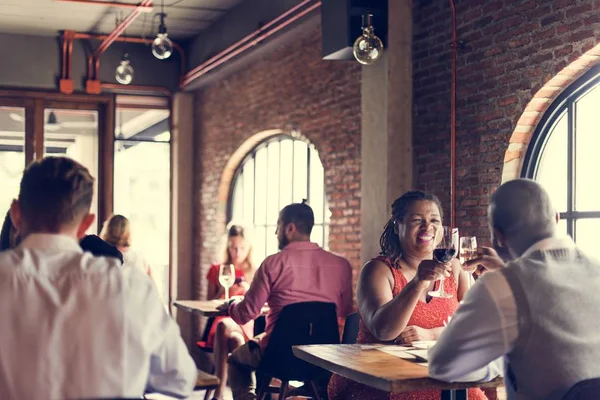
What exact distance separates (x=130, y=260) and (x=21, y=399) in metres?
4.89

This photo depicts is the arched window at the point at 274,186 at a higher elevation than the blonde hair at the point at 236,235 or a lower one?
higher

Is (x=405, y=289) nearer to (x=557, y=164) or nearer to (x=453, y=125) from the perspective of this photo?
(x=557, y=164)

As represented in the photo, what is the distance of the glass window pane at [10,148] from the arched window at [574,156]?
264 inches

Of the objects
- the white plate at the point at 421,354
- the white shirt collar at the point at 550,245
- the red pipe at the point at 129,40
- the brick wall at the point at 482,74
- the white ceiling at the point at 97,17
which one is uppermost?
the white ceiling at the point at 97,17

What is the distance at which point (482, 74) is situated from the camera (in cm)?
495

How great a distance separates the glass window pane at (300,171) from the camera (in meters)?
7.71

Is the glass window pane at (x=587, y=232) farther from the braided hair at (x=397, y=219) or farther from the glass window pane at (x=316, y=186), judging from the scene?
the glass window pane at (x=316, y=186)

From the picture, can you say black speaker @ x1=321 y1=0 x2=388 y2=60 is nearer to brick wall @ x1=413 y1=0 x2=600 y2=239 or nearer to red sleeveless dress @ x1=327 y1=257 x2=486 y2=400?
brick wall @ x1=413 y1=0 x2=600 y2=239

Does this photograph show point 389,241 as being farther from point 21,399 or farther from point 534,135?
point 21,399

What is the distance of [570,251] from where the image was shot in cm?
252

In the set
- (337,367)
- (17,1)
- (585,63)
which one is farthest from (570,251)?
(17,1)

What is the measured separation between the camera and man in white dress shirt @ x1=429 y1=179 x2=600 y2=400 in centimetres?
239

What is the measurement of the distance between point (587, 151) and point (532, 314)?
2.28m

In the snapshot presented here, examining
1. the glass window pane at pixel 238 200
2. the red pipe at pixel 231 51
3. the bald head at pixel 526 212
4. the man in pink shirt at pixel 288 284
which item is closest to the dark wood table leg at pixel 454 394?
the bald head at pixel 526 212
